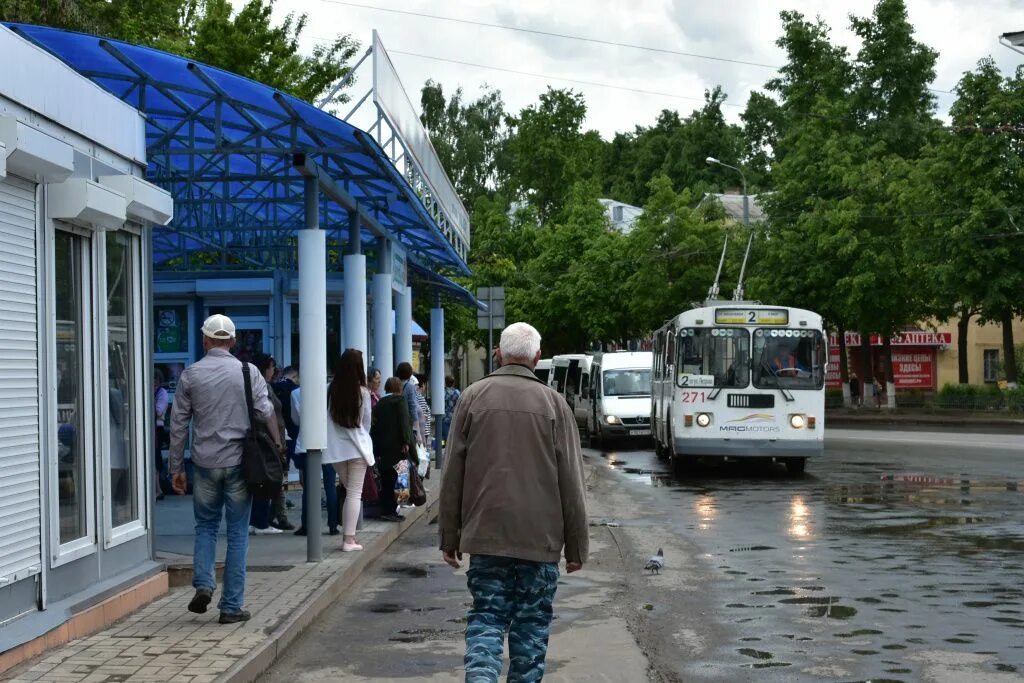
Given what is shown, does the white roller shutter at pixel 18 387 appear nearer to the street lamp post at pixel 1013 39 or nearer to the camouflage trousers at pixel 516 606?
the camouflage trousers at pixel 516 606

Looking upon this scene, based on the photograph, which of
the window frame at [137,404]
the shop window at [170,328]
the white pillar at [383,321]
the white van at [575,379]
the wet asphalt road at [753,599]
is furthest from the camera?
the white van at [575,379]

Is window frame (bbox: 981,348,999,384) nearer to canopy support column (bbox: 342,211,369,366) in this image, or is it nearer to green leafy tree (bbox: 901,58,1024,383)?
green leafy tree (bbox: 901,58,1024,383)

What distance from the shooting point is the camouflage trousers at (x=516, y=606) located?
629 centimetres

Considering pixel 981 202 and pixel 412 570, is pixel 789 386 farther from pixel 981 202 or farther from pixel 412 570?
pixel 981 202

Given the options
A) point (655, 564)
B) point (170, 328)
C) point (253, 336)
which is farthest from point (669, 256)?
point (655, 564)

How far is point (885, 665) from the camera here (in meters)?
7.89

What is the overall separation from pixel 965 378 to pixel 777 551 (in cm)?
4116

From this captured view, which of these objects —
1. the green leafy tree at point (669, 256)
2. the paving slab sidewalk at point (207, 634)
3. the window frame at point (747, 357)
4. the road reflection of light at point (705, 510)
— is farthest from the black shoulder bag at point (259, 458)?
the green leafy tree at point (669, 256)

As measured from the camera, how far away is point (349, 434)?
1259 cm

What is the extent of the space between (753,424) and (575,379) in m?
20.0

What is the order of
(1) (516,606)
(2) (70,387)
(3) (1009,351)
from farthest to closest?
1. (3) (1009,351)
2. (2) (70,387)
3. (1) (516,606)

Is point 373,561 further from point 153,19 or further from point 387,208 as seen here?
point 153,19

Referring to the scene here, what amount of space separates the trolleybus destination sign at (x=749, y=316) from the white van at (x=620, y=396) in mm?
9944

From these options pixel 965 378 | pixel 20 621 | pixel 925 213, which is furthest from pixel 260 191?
pixel 965 378
